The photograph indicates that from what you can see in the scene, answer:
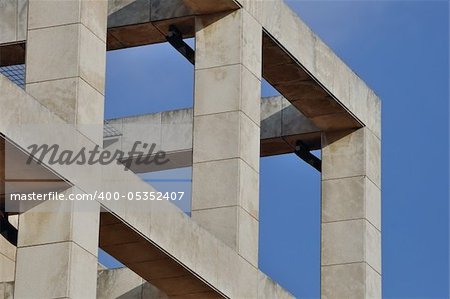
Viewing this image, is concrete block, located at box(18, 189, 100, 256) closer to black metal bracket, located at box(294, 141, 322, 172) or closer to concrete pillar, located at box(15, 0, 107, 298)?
concrete pillar, located at box(15, 0, 107, 298)

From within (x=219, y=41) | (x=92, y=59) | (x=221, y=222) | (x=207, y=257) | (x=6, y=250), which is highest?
(x=219, y=41)

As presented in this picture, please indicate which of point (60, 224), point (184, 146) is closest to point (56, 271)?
point (60, 224)

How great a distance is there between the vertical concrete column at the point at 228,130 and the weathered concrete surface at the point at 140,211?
77 cm

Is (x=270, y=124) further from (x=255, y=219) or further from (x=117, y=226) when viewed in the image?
(x=117, y=226)

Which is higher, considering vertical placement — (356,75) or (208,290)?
(356,75)

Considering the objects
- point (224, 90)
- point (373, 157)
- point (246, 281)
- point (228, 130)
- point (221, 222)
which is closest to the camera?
point (246, 281)

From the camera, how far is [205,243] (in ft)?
126

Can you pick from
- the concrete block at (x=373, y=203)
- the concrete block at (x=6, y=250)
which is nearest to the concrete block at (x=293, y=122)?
the concrete block at (x=373, y=203)

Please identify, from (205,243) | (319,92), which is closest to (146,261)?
(205,243)

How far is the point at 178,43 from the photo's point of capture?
43250 mm

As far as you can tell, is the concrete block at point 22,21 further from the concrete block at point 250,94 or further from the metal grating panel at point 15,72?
the concrete block at point 250,94

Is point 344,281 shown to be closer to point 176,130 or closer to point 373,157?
point 373,157

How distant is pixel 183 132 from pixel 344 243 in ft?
17.7

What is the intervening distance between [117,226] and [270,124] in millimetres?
12822
